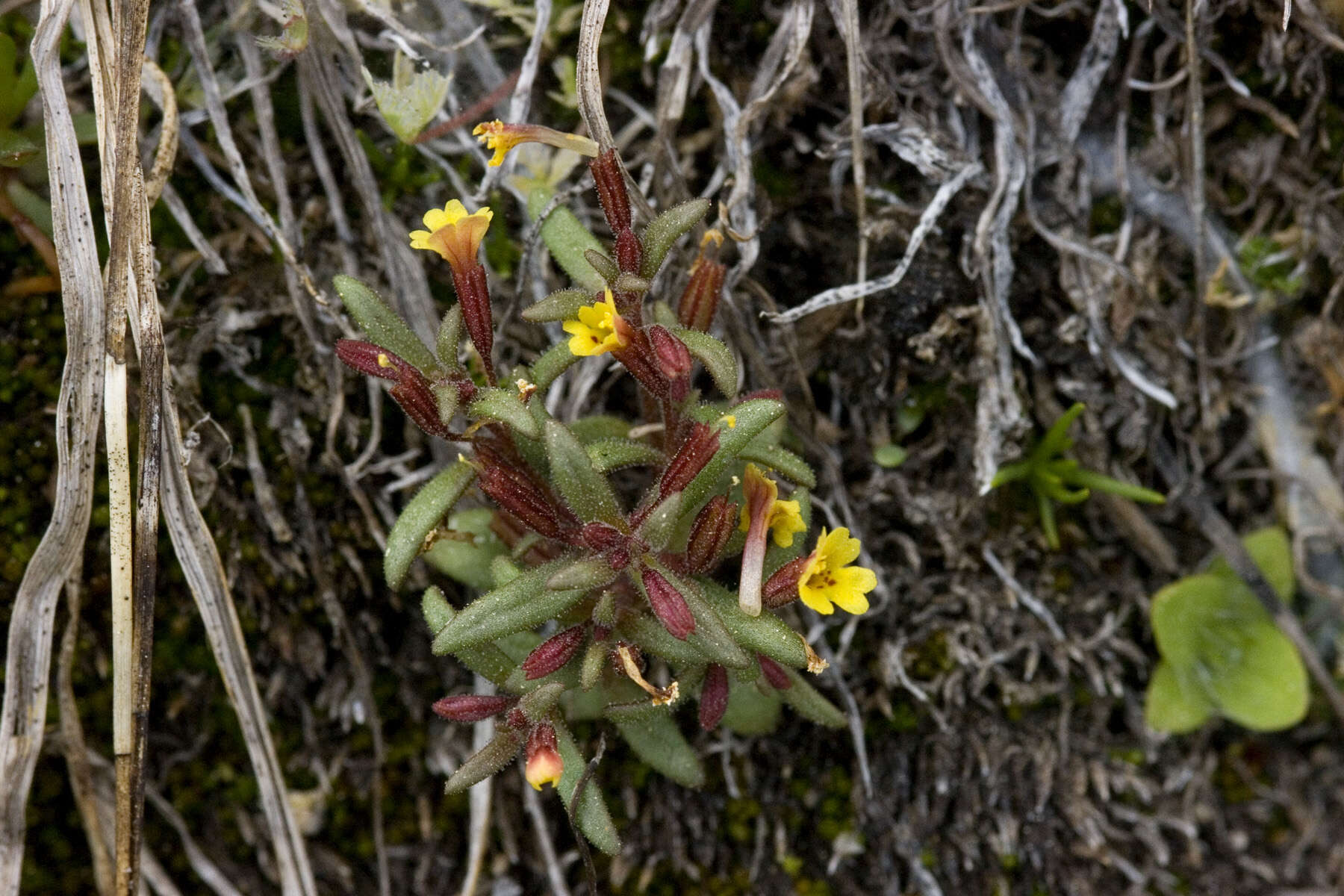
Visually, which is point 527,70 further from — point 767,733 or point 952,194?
point 767,733

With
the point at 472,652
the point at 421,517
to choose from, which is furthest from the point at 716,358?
the point at 472,652

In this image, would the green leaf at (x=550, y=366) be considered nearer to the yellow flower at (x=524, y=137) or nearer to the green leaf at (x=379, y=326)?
the green leaf at (x=379, y=326)

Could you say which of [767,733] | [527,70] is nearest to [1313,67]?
[527,70]

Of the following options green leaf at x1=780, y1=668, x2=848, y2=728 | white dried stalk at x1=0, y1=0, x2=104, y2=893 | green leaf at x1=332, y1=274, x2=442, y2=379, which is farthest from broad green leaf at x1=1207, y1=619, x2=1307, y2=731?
white dried stalk at x1=0, y1=0, x2=104, y2=893

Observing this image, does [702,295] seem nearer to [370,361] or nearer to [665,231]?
[665,231]

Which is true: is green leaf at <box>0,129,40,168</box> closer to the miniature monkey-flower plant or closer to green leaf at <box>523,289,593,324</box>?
the miniature monkey-flower plant
